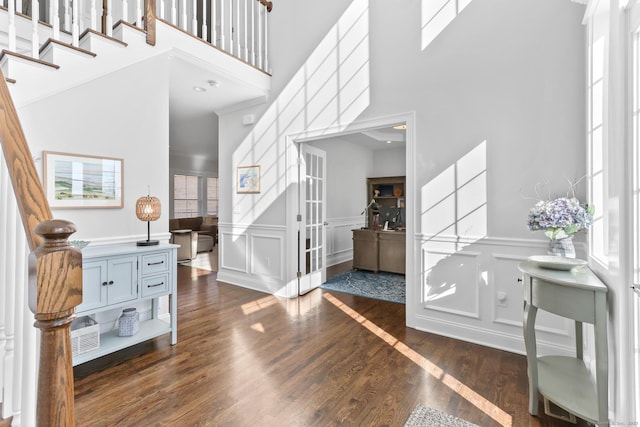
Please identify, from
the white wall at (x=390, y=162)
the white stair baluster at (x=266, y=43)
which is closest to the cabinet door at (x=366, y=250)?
→ the white wall at (x=390, y=162)

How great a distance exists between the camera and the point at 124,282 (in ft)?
7.91

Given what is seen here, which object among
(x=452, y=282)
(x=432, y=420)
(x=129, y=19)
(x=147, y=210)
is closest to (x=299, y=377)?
(x=432, y=420)

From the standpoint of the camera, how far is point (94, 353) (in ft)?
7.39

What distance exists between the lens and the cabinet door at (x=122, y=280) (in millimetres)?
2336

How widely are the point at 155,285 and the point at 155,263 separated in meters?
0.19

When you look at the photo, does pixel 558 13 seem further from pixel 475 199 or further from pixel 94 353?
pixel 94 353

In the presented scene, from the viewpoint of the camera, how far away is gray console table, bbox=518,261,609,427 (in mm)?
1507

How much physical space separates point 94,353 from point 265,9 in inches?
174

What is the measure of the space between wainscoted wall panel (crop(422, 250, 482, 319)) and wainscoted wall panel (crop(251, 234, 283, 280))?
199cm

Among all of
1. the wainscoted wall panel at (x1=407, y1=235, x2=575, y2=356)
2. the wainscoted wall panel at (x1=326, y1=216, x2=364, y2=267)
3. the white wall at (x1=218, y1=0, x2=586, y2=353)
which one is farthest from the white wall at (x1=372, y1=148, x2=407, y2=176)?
the wainscoted wall panel at (x1=407, y1=235, x2=575, y2=356)

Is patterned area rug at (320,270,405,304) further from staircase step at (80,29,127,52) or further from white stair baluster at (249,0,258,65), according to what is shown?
staircase step at (80,29,127,52)

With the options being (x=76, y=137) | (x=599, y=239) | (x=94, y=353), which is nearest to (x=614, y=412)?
(x=599, y=239)

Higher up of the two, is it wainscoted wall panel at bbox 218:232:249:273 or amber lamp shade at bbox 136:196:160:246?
amber lamp shade at bbox 136:196:160:246

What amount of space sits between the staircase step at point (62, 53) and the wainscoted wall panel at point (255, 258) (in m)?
2.66
